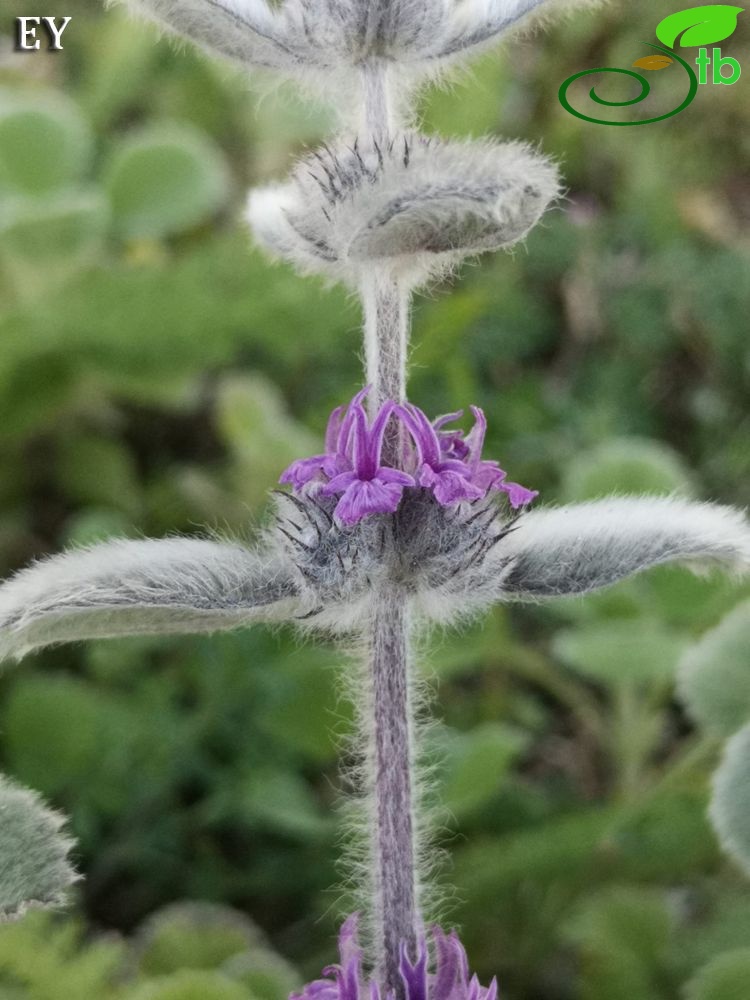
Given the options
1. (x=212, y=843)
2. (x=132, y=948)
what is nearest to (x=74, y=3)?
(x=212, y=843)

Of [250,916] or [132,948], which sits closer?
[132,948]

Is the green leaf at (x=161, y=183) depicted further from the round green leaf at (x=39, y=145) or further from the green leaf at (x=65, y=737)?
the green leaf at (x=65, y=737)

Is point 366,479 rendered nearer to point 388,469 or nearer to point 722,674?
point 388,469

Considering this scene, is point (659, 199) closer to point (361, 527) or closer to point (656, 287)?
point (656, 287)

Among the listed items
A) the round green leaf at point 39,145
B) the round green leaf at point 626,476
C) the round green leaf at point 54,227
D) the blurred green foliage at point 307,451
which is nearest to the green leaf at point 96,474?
the blurred green foliage at point 307,451

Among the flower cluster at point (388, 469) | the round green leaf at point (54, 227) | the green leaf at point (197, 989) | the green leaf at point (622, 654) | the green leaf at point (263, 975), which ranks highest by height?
the round green leaf at point (54, 227)

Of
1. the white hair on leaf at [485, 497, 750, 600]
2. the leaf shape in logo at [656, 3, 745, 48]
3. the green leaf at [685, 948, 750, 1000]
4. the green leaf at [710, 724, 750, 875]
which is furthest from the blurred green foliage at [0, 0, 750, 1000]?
the leaf shape in logo at [656, 3, 745, 48]

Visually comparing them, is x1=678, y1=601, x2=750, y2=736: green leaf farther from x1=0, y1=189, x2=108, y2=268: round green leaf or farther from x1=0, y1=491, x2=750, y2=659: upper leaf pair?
x1=0, y1=189, x2=108, y2=268: round green leaf
